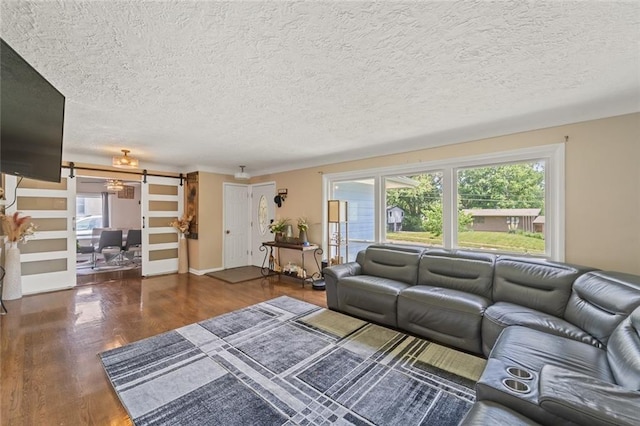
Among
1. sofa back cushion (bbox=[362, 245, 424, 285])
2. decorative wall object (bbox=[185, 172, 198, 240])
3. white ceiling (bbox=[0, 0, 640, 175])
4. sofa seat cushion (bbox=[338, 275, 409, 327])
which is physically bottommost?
sofa seat cushion (bbox=[338, 275, 409, 327])

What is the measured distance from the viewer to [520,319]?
2209mm

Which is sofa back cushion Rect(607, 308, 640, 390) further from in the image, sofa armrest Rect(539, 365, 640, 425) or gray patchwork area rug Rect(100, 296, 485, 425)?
gray patchwork area rug Rect(100, 296, 485, 425)

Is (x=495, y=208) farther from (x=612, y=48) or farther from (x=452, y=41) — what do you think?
(x=452, y=41)

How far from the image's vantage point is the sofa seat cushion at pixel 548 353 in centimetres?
160

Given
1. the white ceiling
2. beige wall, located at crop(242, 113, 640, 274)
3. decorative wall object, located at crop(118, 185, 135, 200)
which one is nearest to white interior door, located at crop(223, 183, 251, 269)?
the white ceiling

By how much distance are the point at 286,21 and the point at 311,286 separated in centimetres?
413

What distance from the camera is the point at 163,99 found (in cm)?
238

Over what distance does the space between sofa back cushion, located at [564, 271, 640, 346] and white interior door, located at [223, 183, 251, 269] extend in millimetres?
5861

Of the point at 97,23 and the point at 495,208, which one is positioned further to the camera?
the point at 495,208

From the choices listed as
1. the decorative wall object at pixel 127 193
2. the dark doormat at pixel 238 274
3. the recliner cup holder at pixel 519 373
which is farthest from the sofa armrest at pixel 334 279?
the decorative wall object at pixel 127 193

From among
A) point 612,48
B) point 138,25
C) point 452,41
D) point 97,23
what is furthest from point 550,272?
point 97,23

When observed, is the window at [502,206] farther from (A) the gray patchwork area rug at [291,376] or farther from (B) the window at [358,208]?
(A) the gray patchwork area rug at [291,376]

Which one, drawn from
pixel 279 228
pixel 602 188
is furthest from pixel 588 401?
pixel 279 228

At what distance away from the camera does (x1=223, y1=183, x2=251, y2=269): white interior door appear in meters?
6.26
